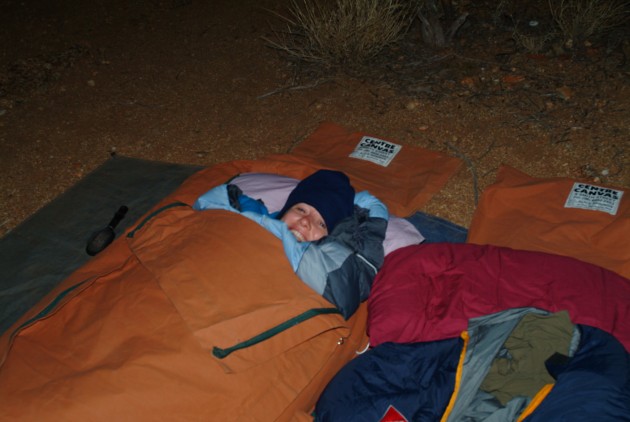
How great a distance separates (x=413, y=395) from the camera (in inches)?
61.2

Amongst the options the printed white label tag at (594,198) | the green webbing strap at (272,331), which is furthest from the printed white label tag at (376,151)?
the green webbing strap at (272,331)

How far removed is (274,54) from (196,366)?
2.70 m

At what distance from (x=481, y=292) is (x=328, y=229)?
0.66 m

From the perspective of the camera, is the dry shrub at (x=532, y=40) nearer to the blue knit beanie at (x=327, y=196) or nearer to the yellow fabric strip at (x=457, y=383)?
the blue knit beanie at (x=327, y=196)

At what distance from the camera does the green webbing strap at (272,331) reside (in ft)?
4.98

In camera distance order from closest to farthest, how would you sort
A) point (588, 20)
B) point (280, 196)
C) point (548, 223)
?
1. point (548, 223)
2. point (280, 196)
3. point (588, 20)

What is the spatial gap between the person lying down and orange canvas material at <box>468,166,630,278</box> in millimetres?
577

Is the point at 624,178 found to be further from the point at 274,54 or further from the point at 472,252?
the point at 274,54

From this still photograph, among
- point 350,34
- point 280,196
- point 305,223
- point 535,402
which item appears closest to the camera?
point 535,402

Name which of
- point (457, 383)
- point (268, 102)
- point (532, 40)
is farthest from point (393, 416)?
point (532, 40)

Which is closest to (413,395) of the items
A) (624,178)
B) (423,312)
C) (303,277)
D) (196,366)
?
(423,312)

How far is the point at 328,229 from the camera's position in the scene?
84.0 inches

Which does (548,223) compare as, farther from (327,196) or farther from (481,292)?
(327,196)

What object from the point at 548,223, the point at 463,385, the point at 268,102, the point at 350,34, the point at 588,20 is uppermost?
the point at 350,34
